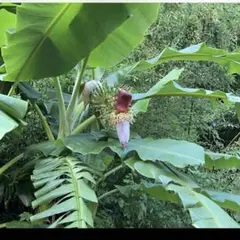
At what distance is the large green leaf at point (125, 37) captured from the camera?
1506 mm

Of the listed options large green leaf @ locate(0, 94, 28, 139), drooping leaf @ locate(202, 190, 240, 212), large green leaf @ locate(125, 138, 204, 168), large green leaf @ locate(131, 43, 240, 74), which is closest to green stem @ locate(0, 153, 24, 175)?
large green leaf @ locate(0, 94, 28, 139)

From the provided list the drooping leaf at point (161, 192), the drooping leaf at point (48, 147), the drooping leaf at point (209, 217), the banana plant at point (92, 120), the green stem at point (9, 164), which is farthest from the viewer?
the green stem at point (9, 164)

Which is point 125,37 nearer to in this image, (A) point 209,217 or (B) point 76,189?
(B) point 76,189

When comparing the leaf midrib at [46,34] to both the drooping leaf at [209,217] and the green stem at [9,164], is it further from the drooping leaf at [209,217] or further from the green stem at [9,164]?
the drooping leaf at [209,217]

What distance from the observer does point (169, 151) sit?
1360 millimetres

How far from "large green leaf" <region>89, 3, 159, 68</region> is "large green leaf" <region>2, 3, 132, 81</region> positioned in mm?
208

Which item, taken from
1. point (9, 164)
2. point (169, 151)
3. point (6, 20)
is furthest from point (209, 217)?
point (6, 20)

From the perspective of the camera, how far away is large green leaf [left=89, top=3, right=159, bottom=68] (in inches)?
59.3

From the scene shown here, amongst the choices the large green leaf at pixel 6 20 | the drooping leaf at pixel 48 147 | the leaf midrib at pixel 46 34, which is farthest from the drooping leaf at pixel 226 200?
the large green leaf at pixel 6 20

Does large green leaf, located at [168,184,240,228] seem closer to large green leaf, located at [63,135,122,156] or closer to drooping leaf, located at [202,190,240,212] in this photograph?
drooping leaf, located at [202,190,240,212]

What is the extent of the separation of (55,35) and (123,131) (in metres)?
0.35

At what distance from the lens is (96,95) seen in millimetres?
1504

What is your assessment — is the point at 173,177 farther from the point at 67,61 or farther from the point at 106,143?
the point at 67,61

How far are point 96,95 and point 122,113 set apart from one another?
0.38 ft
